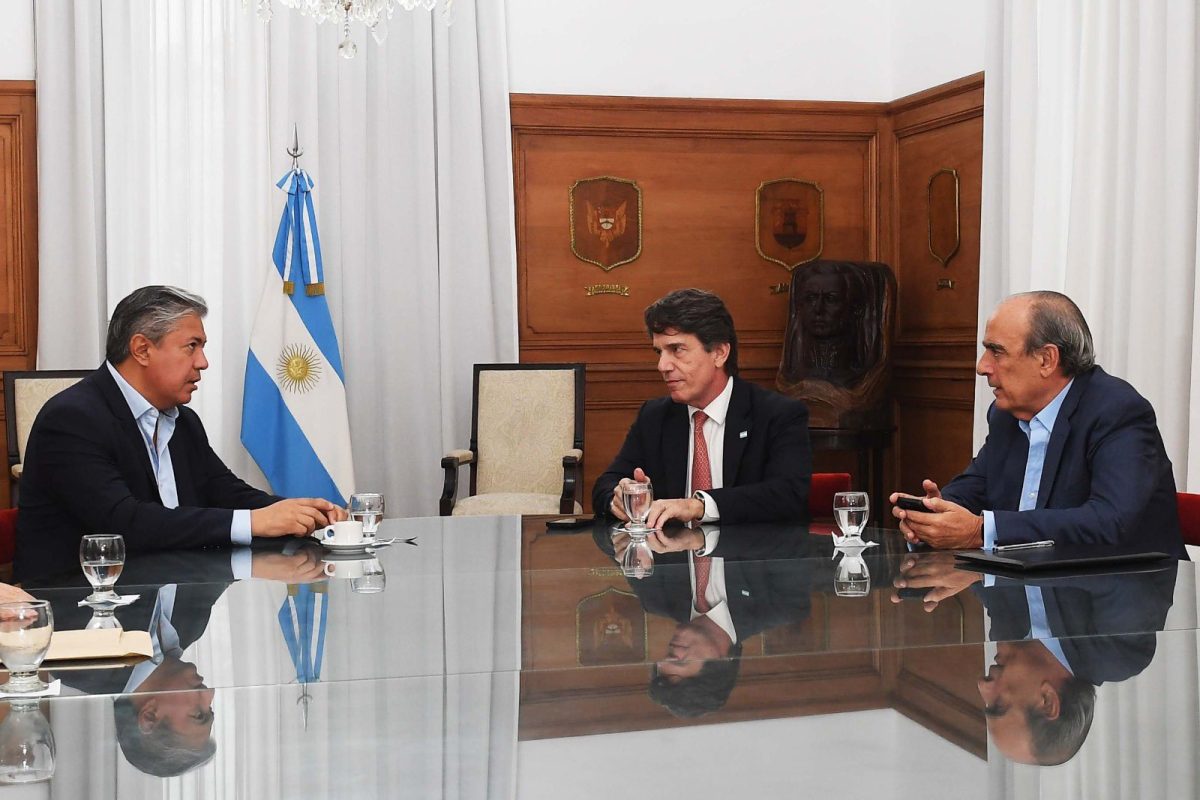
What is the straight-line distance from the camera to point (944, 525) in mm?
2744

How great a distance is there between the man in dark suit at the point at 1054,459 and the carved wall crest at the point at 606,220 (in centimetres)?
375

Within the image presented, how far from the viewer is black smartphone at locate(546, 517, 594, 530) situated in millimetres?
3244

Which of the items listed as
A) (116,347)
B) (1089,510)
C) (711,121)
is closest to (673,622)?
(1089,510)

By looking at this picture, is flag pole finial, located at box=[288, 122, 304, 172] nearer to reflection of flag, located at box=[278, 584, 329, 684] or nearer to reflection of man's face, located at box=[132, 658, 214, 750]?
reflection of flag, located at box=[278, 584, 329, 684]

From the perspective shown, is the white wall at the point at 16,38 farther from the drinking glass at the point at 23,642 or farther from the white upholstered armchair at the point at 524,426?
the drinking glass at the point at 23,642

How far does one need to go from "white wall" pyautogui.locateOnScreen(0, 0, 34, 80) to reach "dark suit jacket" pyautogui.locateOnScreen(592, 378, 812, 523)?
4.06m

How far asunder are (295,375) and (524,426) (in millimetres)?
1096

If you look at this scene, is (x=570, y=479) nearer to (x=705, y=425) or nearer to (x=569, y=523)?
(x=705, y=425)

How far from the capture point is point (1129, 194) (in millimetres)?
4965

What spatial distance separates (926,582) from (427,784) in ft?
4.41

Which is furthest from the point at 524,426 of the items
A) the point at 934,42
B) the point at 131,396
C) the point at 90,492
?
the point at 90,492

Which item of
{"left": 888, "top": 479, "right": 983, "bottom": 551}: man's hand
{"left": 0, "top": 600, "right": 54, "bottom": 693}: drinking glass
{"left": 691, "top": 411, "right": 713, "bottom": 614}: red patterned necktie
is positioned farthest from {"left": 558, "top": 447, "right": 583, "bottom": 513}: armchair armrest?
{"left": 0, "top": 600, "right": 54, "bottom": 693}: drinking glass

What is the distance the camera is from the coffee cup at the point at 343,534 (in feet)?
9.55

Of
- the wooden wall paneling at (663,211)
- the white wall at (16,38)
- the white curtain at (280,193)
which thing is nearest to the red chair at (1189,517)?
the wooden wall paneling at (663,211)
